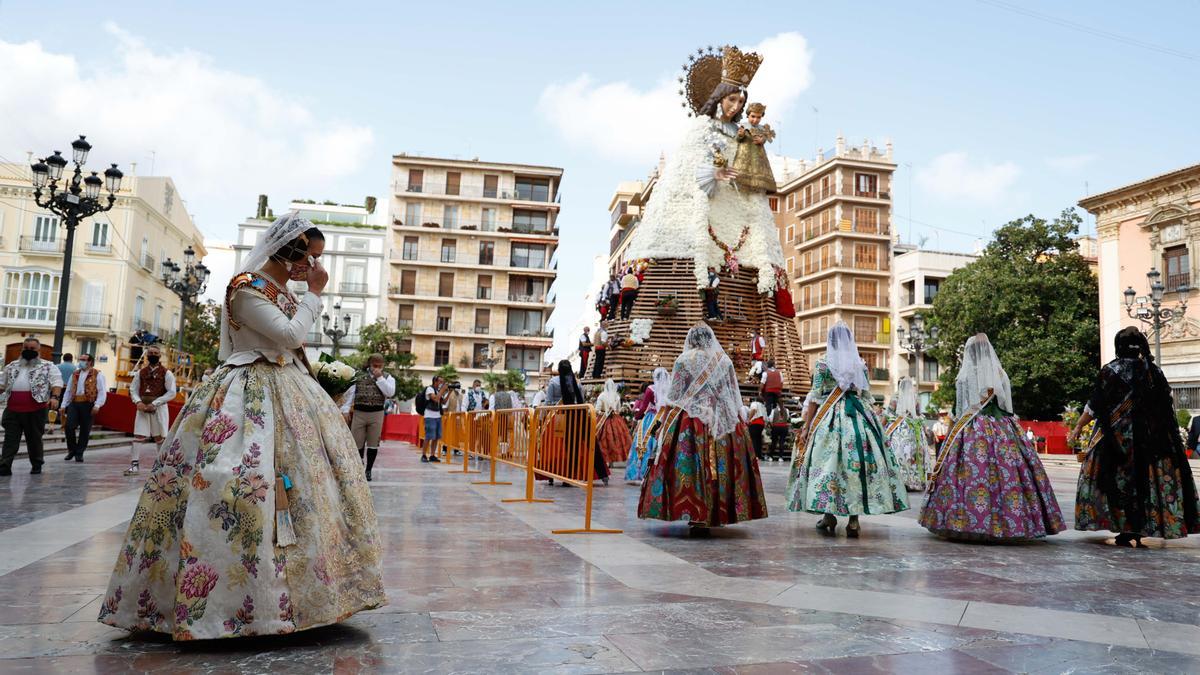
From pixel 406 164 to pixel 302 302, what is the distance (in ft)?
195

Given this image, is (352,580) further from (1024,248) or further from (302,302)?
(1024,248)

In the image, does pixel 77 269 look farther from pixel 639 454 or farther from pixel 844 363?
pixel 844 363

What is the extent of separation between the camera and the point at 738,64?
21344mm

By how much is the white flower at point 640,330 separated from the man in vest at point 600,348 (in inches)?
34.5

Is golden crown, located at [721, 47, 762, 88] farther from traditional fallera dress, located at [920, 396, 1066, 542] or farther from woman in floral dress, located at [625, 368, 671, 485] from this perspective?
traditional fallera dress, located at [920, 396, 1066, 542]

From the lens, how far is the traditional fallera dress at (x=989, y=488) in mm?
7211

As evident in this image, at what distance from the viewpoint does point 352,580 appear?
3.64 m

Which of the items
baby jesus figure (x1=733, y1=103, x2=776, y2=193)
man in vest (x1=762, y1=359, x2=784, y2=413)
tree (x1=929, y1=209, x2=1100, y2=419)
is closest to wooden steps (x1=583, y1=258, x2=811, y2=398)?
man in vest (x1=762, y1=359, x2=784, y2=413)

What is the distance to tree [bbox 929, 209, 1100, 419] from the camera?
37406mm

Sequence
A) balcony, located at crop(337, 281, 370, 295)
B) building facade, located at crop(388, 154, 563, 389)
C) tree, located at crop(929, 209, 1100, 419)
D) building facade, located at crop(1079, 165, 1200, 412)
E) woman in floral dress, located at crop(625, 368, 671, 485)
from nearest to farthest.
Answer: woman in floral dress, located at crop(625, 368, 671, 485) → building facade, located at crop(1079, 165, 1200, 412) → tree, located at crop(929, 209, 1100, 419) → building facade, located at crop(388, 154, 563, 389) → balcony, located at crop(337, 281, 370, 295)

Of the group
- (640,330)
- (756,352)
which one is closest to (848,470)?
(640,330)

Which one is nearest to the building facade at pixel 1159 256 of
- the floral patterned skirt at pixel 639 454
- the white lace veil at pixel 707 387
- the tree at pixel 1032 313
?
the tree at pixel 1032 313

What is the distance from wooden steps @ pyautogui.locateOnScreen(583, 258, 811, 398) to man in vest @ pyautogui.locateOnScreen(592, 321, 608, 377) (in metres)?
0.16

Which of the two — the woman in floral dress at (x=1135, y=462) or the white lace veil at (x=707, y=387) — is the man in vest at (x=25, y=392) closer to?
Result: the white lace veil at (x=707, y=387)
